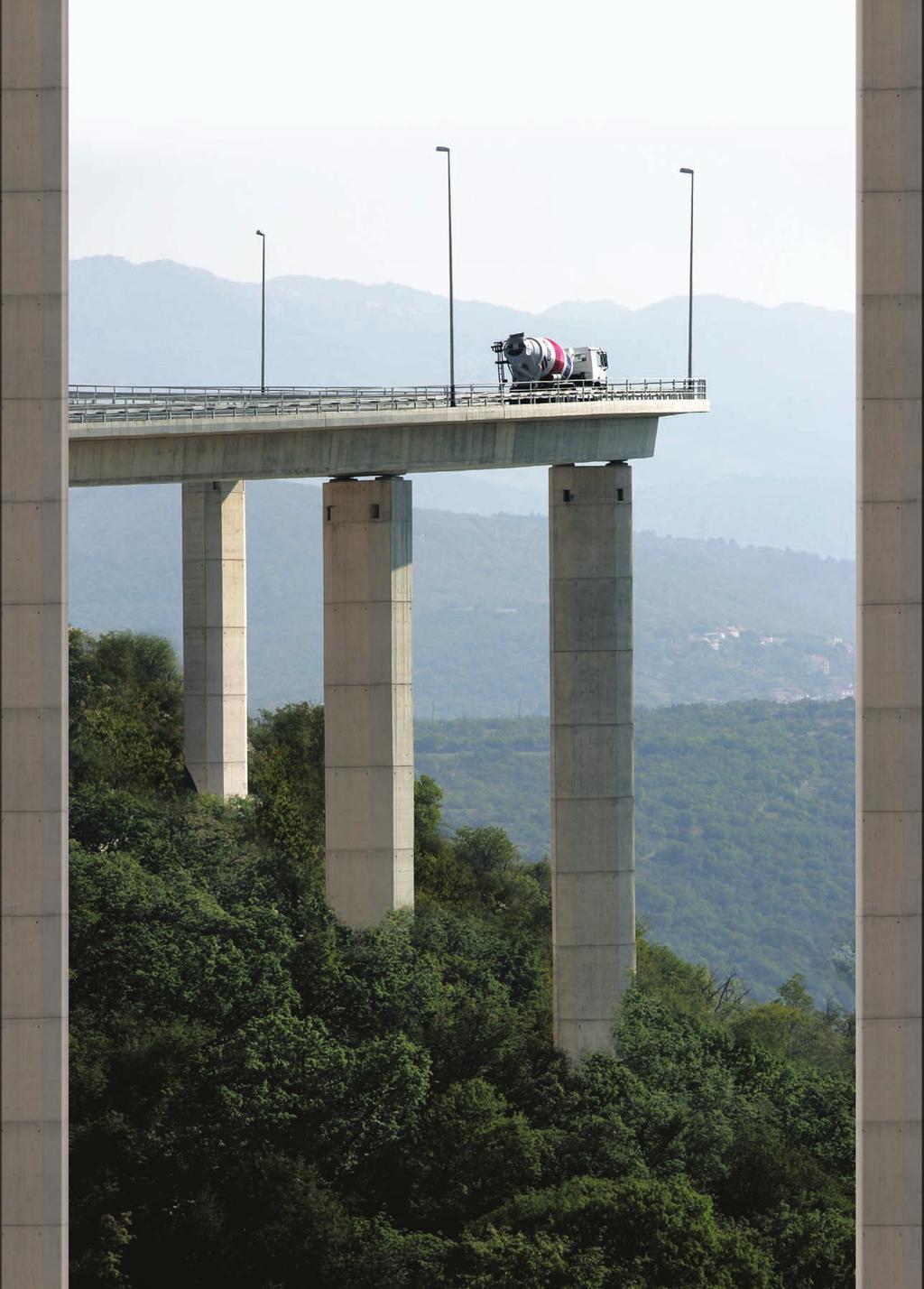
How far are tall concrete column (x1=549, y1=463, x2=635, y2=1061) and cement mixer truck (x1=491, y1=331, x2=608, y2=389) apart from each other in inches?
420

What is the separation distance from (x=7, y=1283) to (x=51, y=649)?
767 cm

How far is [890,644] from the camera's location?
25.9m

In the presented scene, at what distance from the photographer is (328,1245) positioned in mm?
44438

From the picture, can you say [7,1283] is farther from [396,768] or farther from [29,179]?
[396,768]

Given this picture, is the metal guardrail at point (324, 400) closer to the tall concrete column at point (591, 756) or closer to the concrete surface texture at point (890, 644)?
the tall concrete column at point (591, 756)

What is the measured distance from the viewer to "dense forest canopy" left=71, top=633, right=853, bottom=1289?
44.2 m

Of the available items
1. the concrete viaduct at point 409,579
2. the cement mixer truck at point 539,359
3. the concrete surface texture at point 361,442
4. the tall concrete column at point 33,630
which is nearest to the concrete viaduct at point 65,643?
the tall concrete column at point 33,630

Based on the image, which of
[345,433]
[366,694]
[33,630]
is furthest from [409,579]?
[33,630]

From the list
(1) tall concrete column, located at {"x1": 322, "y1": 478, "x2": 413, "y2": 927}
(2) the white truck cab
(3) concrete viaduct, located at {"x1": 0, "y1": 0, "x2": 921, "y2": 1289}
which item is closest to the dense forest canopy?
(1) tall concrete column, located at {"x1": 322, "y1": 478, "x2": 413, "y2": 927}

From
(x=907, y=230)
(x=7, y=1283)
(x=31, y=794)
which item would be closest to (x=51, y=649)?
(x=31, y=794)

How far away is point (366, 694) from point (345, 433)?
7.71 m

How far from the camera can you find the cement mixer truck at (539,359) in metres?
71.5

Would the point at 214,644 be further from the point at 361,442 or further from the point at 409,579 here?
the point at 361,442

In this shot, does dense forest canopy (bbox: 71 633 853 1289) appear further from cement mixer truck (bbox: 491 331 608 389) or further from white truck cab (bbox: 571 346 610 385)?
white truck cab (bbox: 571 346 610 385)
